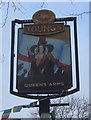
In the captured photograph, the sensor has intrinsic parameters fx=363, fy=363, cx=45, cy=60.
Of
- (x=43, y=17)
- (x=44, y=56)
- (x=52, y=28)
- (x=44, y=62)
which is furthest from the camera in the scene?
(x=43, y=17)

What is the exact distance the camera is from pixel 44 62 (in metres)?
18.4

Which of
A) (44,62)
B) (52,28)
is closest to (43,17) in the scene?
(52,28)

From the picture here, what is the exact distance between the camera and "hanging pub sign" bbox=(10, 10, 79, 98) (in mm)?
18031

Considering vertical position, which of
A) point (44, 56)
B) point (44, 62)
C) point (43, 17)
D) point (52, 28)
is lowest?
point (44, 62)

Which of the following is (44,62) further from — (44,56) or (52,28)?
(52,28)

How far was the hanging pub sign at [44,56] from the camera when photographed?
18031 millimetres

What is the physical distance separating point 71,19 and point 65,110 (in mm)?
38367

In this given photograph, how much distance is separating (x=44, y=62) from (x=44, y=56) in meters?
0.34

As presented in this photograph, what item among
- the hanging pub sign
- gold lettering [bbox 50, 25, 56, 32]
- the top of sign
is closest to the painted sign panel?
the hanging pub sign

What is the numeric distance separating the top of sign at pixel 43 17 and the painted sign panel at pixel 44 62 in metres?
0.63

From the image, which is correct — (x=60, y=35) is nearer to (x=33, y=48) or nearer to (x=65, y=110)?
(x=33, y=48)

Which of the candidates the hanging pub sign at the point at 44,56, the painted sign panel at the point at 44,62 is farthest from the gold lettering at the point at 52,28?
the painted sign panel at the point at 44,62

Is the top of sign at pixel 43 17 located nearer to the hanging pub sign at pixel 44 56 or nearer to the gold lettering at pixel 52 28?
the hanging pub sign at pixel 44 56

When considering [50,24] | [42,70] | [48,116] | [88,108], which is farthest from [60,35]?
[88,108]
